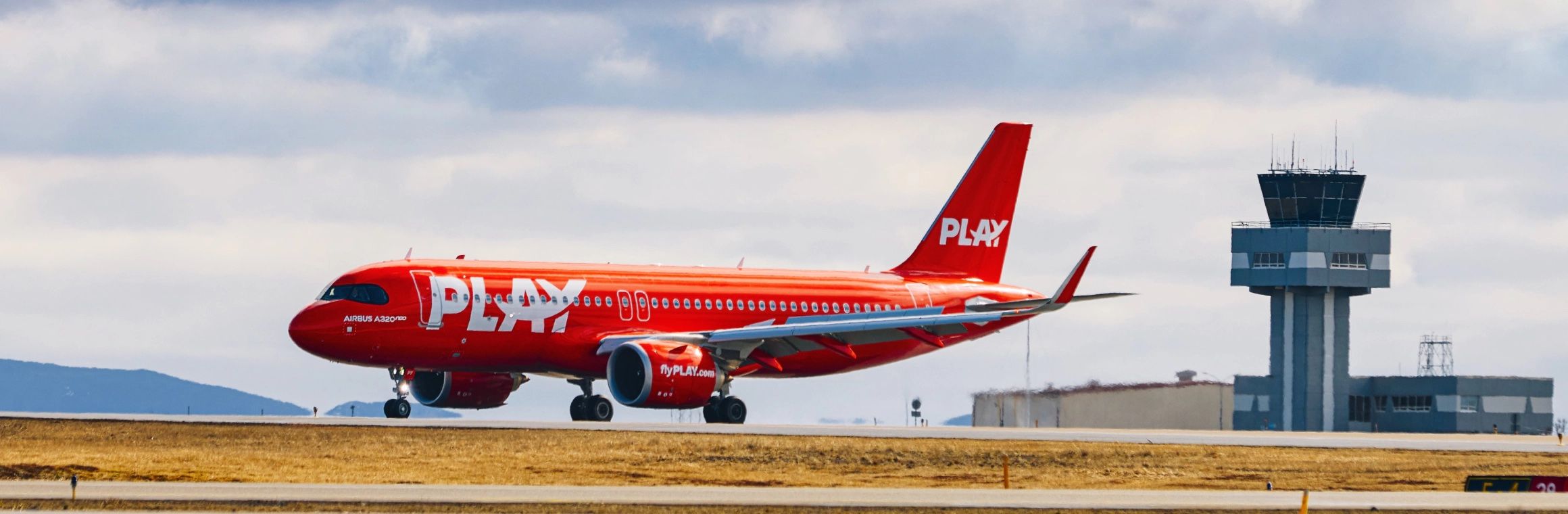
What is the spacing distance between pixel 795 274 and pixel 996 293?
7653 millimetres

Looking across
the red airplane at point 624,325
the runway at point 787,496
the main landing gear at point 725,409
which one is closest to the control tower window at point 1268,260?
the red airplane at point 624,325

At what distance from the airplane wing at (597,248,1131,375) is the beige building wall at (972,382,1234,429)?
2550 centimetres

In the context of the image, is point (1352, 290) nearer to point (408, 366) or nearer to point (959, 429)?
point (959, 429)

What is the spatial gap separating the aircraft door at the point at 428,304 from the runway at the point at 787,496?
59.2 feet

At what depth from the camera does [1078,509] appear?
3572 centimetres

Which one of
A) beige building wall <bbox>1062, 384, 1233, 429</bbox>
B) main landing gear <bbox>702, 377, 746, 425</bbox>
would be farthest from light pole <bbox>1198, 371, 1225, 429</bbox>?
main landing gear <bbox>702, 377, 746, 425</bbox>

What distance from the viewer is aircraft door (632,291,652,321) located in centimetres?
6044

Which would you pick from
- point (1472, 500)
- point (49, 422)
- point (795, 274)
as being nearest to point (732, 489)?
point (1472, 500)

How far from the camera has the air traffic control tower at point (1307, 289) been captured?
118m

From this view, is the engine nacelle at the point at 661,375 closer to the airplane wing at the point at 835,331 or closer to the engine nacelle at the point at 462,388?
the airplane wing at the point at 835,331

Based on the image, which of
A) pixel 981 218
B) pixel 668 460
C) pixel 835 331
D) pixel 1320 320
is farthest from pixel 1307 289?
pixel 668 460

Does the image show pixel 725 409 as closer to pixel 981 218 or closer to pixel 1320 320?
pixel 981 218

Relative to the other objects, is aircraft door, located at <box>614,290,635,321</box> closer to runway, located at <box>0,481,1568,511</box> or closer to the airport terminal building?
runway, located at <box>0,481,1568,511</box>

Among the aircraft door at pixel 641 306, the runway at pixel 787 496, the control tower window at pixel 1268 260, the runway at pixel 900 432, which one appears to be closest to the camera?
the runway at pixel 787 496
